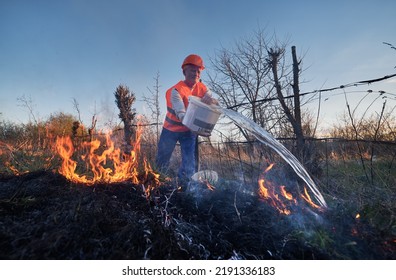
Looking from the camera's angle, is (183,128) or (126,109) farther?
(126,109)

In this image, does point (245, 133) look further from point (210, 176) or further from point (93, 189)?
point (93, 189)

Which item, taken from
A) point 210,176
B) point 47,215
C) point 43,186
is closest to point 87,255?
point 47,215

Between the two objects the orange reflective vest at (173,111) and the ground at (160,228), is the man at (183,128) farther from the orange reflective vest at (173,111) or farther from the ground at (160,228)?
the ground at (160,228)

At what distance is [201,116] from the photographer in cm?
380

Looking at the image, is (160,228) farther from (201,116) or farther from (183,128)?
(183,128)

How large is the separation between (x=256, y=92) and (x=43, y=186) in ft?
23.3

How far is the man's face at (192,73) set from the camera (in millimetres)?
4816

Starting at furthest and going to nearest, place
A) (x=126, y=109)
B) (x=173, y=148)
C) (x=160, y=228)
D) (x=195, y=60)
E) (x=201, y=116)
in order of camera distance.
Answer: (x=126, y=109) < (x=173, y=148) < (x=195, y=60) < (x=201, y=116) < (x=160, y=228)

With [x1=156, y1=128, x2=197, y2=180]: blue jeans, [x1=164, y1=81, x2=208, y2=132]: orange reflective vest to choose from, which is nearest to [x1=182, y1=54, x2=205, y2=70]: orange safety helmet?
[x1=164, y1=81, x2=208, y2=132]: orange reflective vest

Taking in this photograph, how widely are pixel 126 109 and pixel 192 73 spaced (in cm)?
507

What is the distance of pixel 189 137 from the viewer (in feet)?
16.1

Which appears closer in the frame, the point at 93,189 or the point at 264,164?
the point at 93,189

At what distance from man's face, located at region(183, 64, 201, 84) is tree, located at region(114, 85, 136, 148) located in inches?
154

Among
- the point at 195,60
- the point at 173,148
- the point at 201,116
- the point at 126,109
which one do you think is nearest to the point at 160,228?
the point at 201,116
